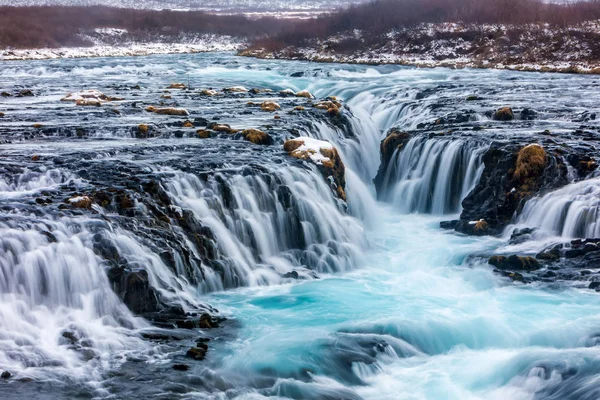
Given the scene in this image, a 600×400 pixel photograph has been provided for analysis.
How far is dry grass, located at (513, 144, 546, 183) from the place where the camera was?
17.7 m

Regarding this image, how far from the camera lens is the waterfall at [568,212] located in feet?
50.6

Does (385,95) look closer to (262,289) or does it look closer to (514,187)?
(514,187)

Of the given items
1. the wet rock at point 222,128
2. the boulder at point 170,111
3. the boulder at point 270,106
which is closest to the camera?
the wet rock at point 222,128

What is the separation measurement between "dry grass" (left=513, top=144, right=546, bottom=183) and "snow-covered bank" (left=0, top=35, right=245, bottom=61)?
57.0 m

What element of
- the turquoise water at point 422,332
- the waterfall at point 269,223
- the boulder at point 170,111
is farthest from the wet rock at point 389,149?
the boulder at point 170,111

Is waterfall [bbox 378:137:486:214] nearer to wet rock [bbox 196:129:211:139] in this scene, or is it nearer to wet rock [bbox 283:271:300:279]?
wet rock [bbox 196:129:211:139]

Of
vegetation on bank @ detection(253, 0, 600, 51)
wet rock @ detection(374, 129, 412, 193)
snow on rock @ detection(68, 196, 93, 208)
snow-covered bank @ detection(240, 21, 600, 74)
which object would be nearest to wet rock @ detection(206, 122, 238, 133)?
wet rock @ detection(374, 129, 412, 193)

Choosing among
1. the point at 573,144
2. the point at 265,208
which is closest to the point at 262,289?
the point at 265,208

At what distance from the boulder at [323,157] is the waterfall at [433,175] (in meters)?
2.98

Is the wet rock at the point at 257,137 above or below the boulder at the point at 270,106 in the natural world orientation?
below

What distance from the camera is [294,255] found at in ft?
50.5

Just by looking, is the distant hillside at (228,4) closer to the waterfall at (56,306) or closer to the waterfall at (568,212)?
the waterfall at (568,212)

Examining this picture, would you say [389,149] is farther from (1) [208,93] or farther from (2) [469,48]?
(2) [469,48]

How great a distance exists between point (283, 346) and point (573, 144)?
40.2 feet
